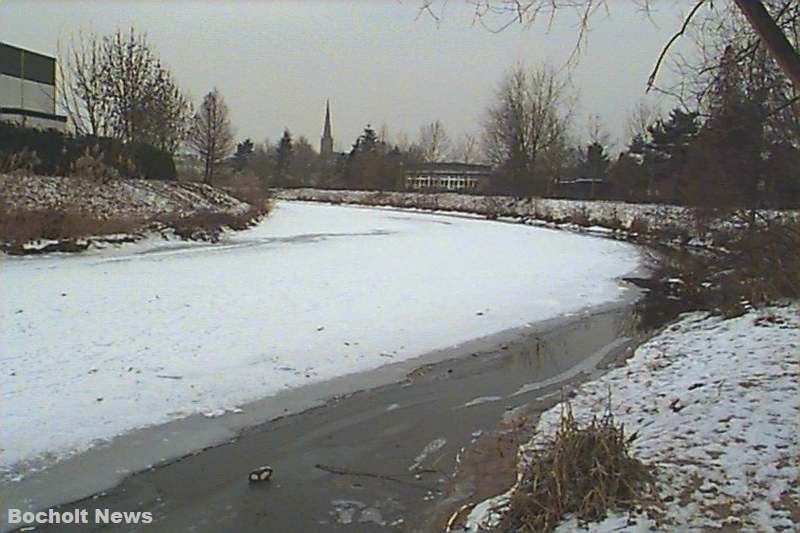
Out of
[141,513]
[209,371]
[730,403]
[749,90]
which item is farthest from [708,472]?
[749,90]

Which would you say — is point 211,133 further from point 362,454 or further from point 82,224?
point 362,454

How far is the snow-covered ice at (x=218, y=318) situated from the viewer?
793cm

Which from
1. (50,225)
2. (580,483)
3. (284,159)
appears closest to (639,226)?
(50,225)

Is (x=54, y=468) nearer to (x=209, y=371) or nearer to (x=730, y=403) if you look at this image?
(x=209, y=371)

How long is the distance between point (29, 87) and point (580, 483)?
44.6 meters

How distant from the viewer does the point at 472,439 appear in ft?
24.5

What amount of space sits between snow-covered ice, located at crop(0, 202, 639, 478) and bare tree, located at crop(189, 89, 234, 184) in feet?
79.1

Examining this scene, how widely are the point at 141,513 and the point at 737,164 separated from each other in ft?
55.8

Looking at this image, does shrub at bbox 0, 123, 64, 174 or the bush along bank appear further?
shrub at bbox 0, 123, 64, 174

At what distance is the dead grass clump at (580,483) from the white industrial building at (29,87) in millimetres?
39001

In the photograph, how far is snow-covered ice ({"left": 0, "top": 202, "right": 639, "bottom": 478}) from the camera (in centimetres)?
793

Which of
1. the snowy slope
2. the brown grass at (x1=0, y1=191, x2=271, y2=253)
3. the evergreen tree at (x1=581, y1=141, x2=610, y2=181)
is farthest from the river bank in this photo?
the evergreen tree at (x1=581, y1=141, x2=610, y2=181)

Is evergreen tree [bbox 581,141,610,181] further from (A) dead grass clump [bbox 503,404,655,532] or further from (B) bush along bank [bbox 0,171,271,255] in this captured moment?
(A) dead grass clump [bbox 503,404,655,532]

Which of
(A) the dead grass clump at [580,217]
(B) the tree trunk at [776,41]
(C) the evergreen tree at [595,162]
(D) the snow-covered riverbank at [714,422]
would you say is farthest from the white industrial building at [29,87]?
(C) the evergreen tree at [595,162]
